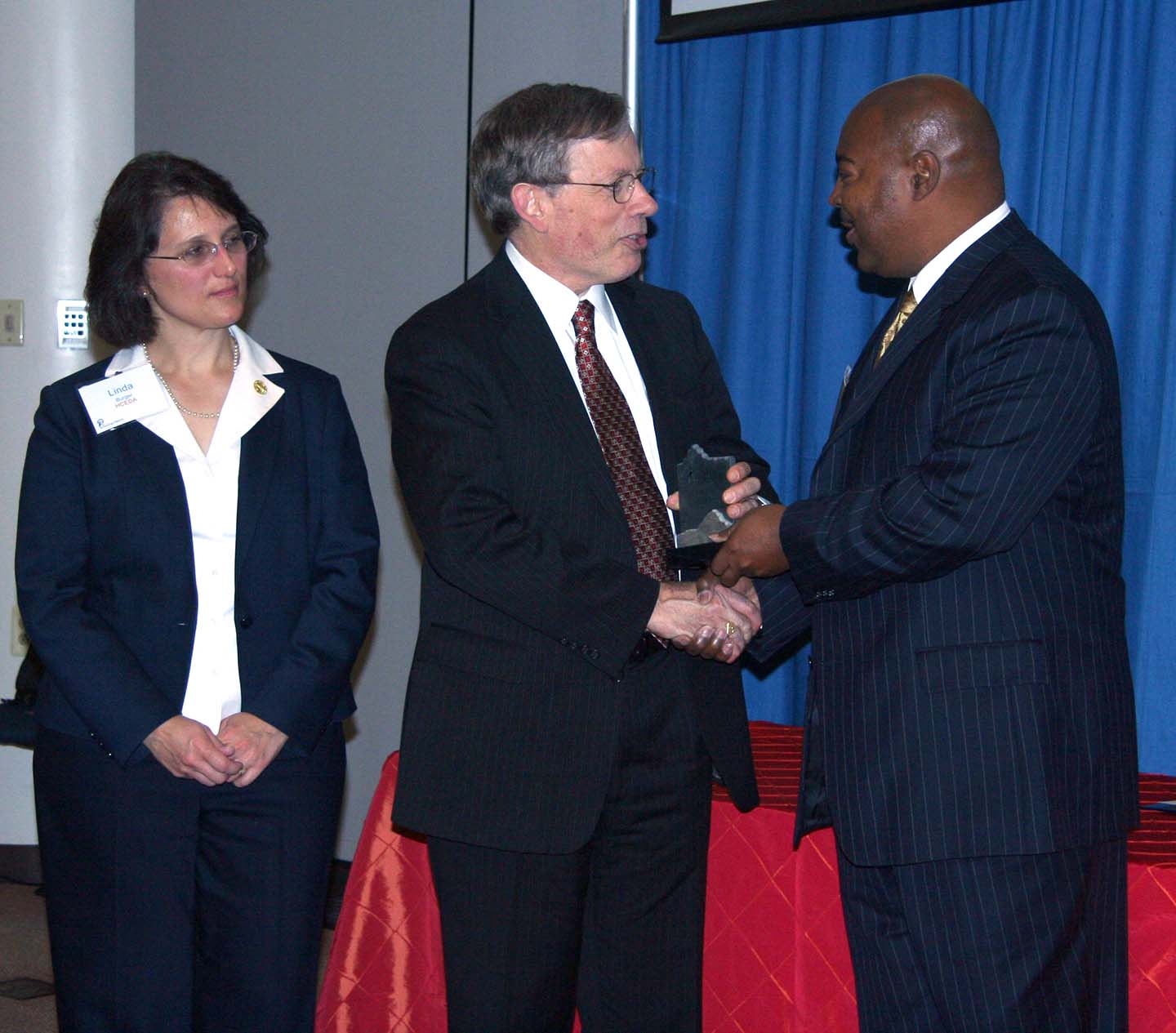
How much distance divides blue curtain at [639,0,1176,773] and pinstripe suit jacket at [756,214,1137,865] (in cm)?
137

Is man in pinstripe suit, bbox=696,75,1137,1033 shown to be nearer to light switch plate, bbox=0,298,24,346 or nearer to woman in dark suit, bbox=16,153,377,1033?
woman in dark suit, bbox=16,153,377,1033

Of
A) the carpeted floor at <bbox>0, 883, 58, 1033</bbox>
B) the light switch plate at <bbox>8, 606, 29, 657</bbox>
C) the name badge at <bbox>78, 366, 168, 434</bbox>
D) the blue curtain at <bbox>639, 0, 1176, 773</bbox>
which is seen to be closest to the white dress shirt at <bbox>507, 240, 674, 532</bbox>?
the name badge at <bbox>78, 366, 168, 434</bbox>

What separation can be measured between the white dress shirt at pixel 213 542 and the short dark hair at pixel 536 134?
606mm

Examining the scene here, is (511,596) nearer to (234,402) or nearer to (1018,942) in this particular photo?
(234,402)

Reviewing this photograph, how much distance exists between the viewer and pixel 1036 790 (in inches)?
78.2

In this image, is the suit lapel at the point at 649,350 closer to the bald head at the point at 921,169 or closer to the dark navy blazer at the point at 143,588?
the bald head at the point at 921,169

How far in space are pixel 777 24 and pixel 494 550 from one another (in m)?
2.33

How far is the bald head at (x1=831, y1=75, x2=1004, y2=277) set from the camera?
7.27 ft

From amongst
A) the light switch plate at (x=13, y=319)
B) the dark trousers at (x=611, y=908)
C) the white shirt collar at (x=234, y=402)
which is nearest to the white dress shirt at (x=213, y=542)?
the white shirt collar at (x=234, y=402)

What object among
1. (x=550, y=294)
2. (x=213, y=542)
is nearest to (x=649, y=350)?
(x=550, y=294)

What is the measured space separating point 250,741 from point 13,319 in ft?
10.6

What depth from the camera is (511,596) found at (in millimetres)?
2188

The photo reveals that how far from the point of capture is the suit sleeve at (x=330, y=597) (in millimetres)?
2348

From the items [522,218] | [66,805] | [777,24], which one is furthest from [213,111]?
[66,805]
